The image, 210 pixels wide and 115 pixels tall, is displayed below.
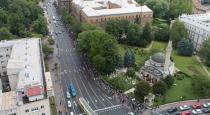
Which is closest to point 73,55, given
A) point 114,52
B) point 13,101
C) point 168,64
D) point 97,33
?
point 97,33

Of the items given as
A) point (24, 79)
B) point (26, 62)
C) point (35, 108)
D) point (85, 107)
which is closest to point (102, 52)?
point (85, 107)

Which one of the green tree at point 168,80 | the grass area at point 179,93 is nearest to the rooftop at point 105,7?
the grass area at point 179,93

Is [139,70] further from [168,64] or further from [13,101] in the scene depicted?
[13,101]

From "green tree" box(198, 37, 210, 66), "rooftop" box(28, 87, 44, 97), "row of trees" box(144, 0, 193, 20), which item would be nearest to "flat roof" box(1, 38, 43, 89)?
"rooftop" box(28, 87, 44, 97)

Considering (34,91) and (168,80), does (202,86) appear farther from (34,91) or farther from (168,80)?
(34,91)

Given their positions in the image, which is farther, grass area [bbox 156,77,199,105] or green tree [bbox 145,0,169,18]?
green tree [bbox 145,0,169,18]

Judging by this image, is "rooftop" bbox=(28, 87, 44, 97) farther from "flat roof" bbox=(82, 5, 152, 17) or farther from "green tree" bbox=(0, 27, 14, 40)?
"flat roof" bbox=(82, 5, 152, 17)
